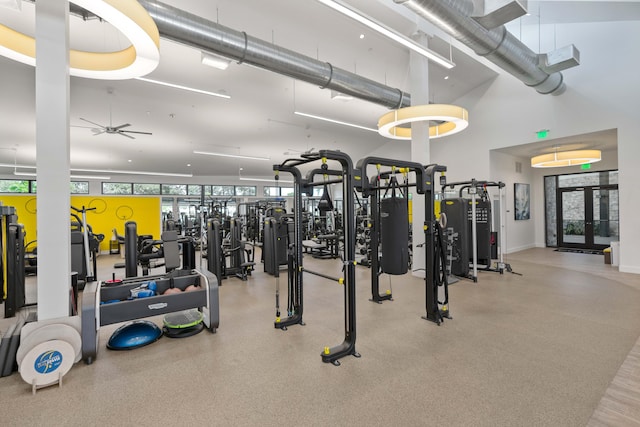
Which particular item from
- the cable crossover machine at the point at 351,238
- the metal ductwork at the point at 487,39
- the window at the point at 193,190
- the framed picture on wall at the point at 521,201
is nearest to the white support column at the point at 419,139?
the metal ductwork at the point at 487,39

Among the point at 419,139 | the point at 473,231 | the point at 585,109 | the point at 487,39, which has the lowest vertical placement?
the point at 473,231

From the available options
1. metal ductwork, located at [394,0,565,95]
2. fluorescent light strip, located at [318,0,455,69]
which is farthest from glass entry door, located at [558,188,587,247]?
fluorescent light strip, located at [318,0,455,69]

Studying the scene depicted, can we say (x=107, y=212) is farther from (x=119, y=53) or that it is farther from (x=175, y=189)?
(x=119, y=53)

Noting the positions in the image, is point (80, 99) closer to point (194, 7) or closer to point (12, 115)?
point (12, 115)

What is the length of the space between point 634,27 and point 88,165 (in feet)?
57.1

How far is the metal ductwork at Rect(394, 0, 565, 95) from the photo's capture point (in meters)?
4.08

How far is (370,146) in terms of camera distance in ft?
43.5

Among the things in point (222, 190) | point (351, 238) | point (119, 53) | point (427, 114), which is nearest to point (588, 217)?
point (427, 114)

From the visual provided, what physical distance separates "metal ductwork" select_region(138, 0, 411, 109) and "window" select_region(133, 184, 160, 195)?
12386 millimetres

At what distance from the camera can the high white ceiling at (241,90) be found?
18.3 ft

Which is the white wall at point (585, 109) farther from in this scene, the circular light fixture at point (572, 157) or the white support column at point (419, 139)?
the white support column at point (419, 139)

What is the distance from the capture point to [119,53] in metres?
3.56

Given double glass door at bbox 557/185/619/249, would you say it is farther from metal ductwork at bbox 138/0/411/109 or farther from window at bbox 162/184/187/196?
window at bbox 162/184/187/196

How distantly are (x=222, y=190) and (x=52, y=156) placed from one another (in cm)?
1481
